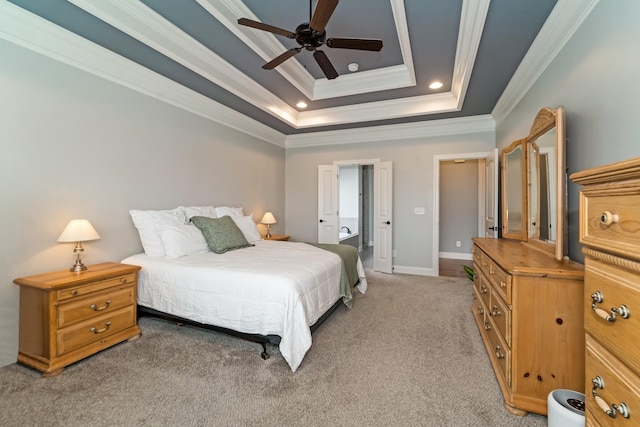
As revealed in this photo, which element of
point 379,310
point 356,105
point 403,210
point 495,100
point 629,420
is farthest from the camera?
point 403,210

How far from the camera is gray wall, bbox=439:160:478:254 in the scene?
653 centimetres

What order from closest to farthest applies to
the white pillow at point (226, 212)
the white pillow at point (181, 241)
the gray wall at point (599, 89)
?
the gray wall at point (599, 89)
the white pillow at point (181, 241)
the white pillow at point (226, 212)

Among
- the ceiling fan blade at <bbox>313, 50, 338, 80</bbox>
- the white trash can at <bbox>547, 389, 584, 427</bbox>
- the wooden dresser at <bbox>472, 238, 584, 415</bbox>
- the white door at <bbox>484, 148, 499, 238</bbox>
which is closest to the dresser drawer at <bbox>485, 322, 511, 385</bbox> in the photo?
the wooden dresser at <bbox>472, 238, 584, 415</bbox>

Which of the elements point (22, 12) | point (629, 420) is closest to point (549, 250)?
point (629, 420)

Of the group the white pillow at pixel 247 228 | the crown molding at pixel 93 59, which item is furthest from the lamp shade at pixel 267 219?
the crown molding at pixel 93 59

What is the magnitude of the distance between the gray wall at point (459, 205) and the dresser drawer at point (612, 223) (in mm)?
5973

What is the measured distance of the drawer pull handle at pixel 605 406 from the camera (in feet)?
2.59

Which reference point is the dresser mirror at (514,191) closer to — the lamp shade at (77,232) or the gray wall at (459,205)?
the gray wall at (459,205)

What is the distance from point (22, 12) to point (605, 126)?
4067mm

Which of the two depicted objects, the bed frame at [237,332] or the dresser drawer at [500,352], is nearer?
the dresser drawer at [500,352]

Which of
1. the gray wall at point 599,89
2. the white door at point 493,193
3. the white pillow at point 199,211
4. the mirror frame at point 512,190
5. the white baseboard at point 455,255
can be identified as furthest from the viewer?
the white baseboard at point 455,255

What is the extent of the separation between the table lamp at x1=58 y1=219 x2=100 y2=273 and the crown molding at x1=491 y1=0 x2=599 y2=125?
3929 mm

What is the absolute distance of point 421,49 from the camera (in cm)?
299

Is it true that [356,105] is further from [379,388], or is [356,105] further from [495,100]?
[379,388]
